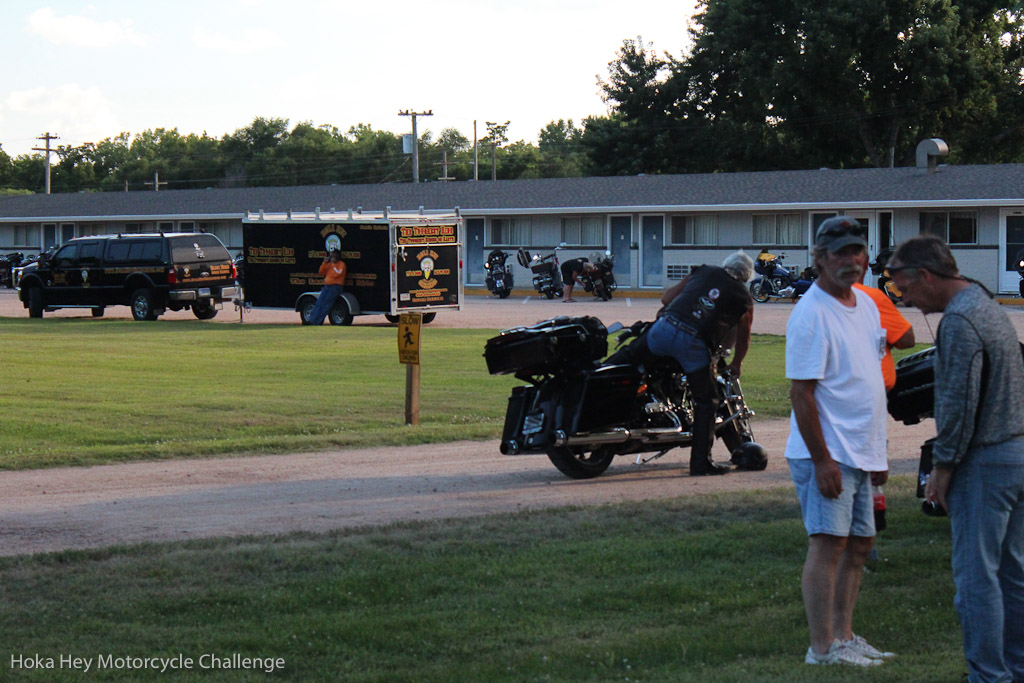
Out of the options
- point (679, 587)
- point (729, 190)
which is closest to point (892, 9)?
point (729, 190)

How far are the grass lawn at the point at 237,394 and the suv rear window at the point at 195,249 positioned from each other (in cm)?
540

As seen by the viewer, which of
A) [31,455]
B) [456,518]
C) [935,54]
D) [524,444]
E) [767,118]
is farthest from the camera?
[767,118]

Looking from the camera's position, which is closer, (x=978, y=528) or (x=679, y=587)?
(x=978, y=528)

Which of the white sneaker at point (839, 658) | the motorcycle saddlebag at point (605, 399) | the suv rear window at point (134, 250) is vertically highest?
the suv rear window at point (134, 250)

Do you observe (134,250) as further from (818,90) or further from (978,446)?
(818,90)

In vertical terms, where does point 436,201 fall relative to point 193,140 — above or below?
below

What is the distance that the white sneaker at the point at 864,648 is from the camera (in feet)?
16.8

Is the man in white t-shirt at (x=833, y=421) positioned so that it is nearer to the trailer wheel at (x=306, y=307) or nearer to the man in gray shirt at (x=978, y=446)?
the man in gray shirt at (x=978, y=446)

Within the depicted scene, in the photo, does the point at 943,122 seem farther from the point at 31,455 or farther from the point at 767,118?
the point at 31,455

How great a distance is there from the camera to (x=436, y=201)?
46.1 m

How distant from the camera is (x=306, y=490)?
9.43 m

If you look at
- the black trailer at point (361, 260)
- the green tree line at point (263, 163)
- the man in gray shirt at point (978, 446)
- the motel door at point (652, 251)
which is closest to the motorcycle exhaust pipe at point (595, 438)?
the man in gray shirt at point (978, 446)

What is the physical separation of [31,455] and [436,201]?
3582 cm

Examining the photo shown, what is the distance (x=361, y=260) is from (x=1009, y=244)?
19326 mm
